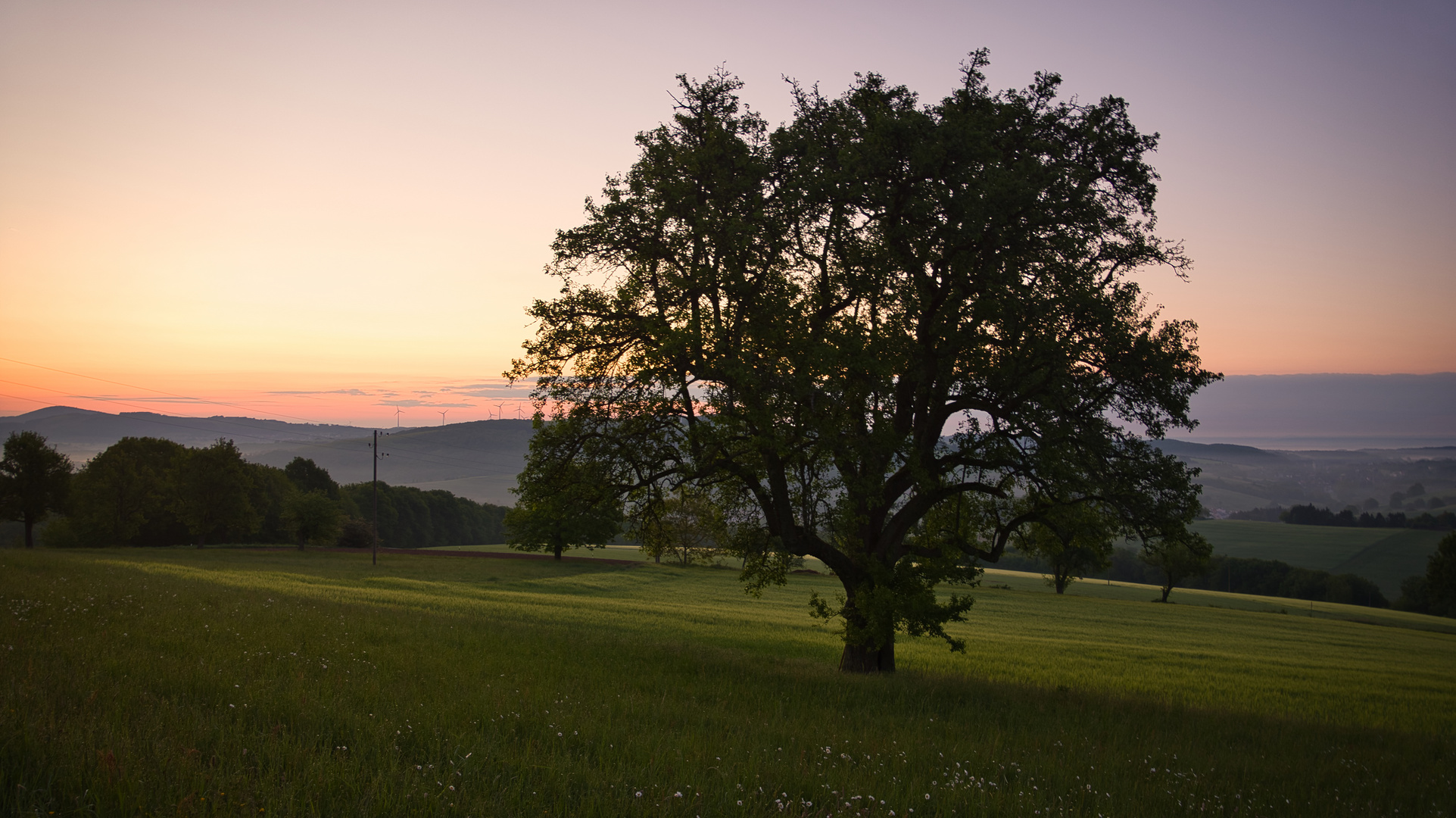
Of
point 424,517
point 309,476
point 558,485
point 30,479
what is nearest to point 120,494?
point 30,479

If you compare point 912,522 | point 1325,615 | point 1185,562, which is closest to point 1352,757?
point 912,522

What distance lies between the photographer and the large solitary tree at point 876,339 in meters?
14.1

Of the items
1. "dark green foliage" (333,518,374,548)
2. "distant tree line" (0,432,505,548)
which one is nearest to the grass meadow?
"distant tree line" (0,432,505,548)

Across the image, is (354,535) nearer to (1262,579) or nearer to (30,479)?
(30,479)

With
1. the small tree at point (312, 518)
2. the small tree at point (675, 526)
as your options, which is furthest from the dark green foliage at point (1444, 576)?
the small tree at point (312, 518)

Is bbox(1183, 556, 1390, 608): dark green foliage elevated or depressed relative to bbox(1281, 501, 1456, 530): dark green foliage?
depressed

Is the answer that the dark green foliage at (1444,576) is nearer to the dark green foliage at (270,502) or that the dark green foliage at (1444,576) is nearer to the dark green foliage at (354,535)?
the dark green foliage at (270,502)

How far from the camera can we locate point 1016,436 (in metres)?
14.6

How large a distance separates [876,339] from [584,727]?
9.62 m

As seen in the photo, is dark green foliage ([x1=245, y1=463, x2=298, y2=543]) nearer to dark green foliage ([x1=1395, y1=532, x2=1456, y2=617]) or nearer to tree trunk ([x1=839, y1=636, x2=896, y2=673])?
tree trunk ([x1=839, y1=636, x2=896, y2=673])

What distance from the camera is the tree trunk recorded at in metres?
16.7

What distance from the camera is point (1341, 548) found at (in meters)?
118

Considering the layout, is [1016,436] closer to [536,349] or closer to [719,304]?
[719,304]

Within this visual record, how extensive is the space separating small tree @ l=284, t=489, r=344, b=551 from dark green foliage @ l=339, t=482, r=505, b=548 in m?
25.1
